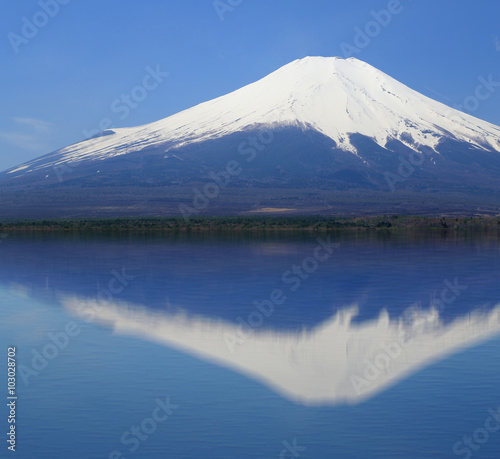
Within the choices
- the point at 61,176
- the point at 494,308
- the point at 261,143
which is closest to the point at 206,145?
the point at 261,143

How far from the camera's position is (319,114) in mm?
122312

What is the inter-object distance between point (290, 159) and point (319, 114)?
15.7 metres

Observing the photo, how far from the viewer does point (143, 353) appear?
11680 mm

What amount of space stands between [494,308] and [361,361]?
18.2 ft

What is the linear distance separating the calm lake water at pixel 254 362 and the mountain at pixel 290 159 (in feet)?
174

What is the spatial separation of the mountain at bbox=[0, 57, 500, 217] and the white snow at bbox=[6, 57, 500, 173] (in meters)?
0.23

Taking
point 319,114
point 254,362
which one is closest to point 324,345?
point 254,362

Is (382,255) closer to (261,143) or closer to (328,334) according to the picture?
(328,334)

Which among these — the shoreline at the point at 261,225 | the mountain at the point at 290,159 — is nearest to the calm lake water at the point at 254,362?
the shoreline at the point at 261,225

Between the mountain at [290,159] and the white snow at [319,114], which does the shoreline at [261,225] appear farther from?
the white snow at [319,114]

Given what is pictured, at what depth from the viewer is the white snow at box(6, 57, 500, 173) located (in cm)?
11731

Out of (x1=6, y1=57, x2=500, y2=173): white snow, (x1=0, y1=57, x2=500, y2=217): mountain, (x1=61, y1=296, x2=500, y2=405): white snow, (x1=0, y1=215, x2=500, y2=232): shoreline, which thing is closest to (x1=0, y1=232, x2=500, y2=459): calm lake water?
(x1=61, y1=296, x2=500, y2=405): white snow

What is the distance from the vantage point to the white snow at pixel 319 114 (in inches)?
4619

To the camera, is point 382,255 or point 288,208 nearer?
point 382,255
